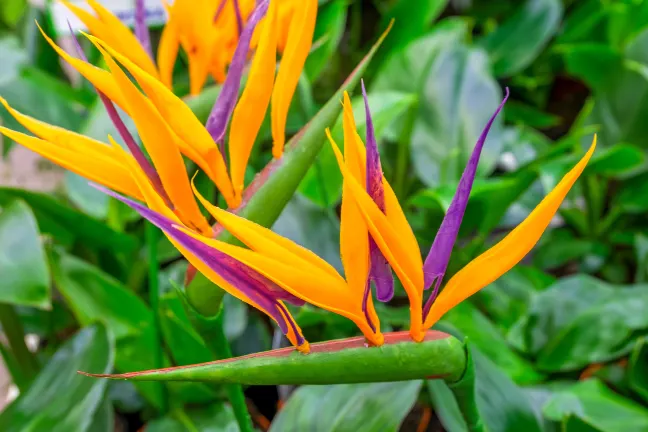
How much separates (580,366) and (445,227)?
44cm

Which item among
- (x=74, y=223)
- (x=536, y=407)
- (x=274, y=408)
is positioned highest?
(x=74, y=223)

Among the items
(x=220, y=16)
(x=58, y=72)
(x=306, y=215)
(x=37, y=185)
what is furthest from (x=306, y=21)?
(x=37, y=185)

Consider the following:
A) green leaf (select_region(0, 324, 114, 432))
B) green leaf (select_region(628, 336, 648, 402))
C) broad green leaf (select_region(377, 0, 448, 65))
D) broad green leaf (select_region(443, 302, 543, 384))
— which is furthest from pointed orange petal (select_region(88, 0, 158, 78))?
broad green leaf (select_region(377, 0, 448, 65))

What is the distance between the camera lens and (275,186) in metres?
0.25

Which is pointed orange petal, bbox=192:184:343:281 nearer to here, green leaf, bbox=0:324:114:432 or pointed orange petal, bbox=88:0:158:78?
pointed orange petal, bbox=88:0:158:78

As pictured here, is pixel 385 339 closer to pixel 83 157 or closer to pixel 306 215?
pixel 83 157

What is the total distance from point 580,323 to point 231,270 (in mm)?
480

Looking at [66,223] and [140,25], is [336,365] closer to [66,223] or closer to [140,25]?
[140,25]

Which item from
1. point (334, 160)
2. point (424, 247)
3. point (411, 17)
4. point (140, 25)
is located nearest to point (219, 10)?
point (140, 25)

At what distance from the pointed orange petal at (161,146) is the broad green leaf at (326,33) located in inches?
19.8

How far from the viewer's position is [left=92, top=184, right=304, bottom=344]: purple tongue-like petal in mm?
211

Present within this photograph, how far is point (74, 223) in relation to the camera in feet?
1.85

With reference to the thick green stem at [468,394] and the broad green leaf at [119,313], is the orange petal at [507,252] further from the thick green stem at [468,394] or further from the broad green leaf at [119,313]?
the broad green leaf at [119,313]

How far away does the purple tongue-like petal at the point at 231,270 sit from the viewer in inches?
8.3
